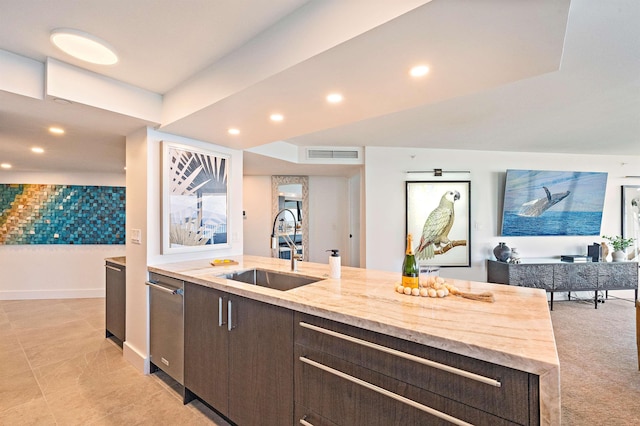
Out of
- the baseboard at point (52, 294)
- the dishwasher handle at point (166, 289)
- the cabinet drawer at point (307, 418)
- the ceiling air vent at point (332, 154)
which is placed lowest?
the baseboard at point (52, 294)

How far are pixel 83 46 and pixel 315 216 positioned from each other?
4.46 metres

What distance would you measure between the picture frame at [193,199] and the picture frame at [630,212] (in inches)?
254

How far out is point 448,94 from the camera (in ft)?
5.58

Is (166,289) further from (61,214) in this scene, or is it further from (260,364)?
(61,214)

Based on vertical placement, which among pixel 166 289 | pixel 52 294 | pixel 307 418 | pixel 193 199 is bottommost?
pixel 52 294

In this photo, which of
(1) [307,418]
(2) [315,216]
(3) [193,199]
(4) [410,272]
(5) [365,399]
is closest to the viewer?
(5) [365,399]

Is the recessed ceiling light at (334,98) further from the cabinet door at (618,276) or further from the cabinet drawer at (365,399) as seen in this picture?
the cabinet door at (618,276)

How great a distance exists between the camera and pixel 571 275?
162 inches

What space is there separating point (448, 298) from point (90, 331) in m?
3.90

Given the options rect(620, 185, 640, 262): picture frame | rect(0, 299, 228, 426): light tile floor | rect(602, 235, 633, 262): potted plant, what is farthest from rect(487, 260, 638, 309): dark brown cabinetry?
rect(0, 299, 228, 426): light tile floor

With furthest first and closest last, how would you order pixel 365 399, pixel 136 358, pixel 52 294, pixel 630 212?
pixel 630 212
pixel 52 294
pixel 136 358
pixel 365 399

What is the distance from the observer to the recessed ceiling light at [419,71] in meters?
1.41

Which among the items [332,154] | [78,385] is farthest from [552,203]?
[78,385]

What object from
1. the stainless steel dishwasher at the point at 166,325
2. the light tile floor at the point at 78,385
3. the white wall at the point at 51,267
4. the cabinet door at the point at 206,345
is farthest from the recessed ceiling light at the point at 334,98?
the white wall at the point at 51,267
